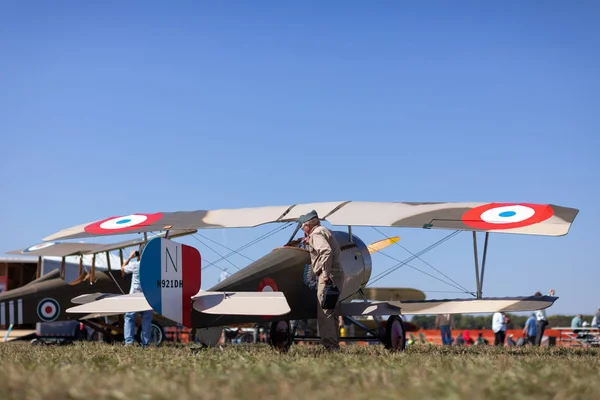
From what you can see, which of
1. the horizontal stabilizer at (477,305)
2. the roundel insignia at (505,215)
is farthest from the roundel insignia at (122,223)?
the roundel insignia at (505,215)

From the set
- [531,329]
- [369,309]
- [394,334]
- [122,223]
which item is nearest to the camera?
[369,309]

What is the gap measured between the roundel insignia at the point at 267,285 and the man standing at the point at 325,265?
0.60 metres

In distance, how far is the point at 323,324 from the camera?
8.23 m

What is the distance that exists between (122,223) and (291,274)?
3760 millimetres

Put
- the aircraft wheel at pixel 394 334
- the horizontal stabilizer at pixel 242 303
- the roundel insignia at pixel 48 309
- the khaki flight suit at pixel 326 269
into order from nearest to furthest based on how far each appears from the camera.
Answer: the horizontal stabilizer at pixel 242 303 < the khaki flight suit at pixel 326 269 < the aircraft wheel at pixel 394 334 < the roundel insignia at pixel 48 309

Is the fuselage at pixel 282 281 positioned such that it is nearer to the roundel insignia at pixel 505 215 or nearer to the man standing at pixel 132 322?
the roundel insignia at pixel 505 215

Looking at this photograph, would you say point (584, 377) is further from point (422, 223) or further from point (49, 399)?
point (422, 223)

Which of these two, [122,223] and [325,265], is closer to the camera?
[325,265]

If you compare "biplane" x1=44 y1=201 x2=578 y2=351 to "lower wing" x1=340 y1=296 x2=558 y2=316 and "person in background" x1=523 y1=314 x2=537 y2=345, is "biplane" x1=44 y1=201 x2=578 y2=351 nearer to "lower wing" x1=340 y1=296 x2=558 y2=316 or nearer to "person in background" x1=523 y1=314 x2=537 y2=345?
"lower wing" x1=340 y1=296 x2=558 y2=316

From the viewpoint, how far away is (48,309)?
1398 centimetres

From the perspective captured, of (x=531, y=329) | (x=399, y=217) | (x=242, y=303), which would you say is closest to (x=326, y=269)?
(x=242, y=303)

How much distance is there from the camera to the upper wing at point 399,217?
8.38 metres

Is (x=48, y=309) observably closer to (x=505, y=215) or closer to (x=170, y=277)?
(x=170, y=277)

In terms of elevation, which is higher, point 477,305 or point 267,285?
point 267,285
